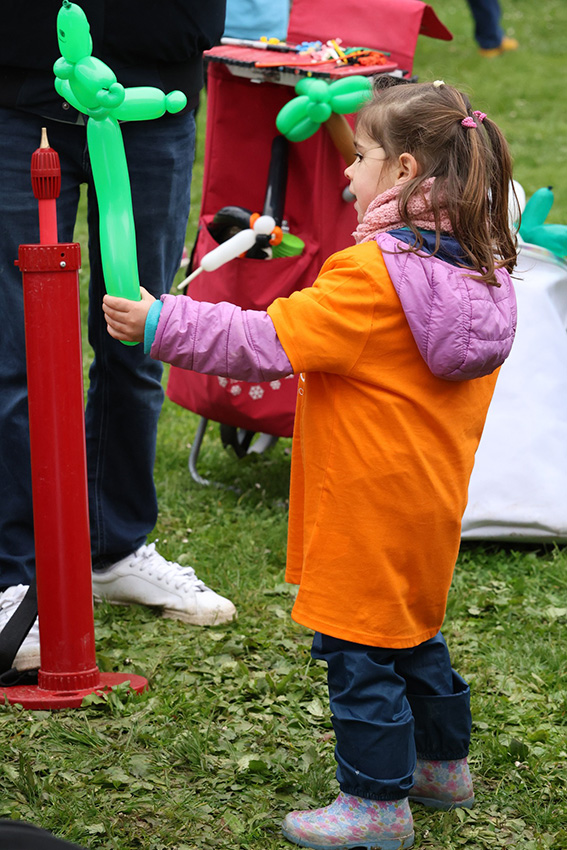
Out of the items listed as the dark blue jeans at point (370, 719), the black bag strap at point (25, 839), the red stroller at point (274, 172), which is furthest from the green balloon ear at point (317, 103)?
the black bag strap at point (25, 839)

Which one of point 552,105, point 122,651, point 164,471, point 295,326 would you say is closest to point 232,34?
point 164,471

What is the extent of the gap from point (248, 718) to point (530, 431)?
1354mm

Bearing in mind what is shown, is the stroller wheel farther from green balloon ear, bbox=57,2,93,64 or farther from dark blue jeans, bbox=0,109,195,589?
green balloon ear, bbox=57,2,93,64

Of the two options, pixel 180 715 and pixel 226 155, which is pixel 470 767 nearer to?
pixel 180 715

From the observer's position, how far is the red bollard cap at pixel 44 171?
6.87ft

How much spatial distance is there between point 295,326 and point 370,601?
496mm

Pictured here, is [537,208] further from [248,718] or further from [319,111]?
[248,718]

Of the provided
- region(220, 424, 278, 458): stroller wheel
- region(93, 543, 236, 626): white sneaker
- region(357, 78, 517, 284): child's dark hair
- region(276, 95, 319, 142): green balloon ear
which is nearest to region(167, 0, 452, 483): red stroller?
region(276, 95, 319, 142): green balloon ear

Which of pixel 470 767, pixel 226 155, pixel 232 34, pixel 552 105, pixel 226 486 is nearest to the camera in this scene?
pixel 470 767

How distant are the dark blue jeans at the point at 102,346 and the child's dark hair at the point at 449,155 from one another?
0.79m

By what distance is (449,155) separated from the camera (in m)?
1.85

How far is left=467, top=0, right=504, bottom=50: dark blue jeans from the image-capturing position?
10.9 meters

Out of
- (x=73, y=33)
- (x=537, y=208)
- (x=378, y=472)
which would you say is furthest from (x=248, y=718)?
(x=537, y=208)

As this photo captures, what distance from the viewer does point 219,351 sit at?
1792mm
